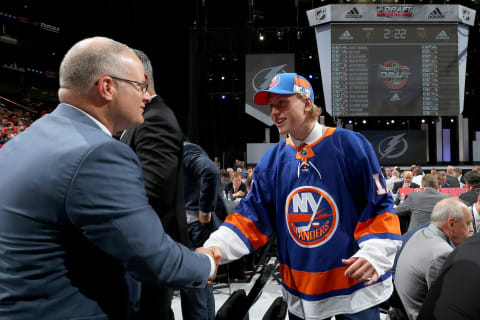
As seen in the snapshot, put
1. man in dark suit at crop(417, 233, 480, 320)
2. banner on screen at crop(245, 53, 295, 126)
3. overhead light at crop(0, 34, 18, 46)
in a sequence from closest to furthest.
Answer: man in dark suit at crop(417, 233, 480, 320)
banner on screen at crop(245, 53, 295, 126)
overhead light at crop(0, 34, 18, 46)

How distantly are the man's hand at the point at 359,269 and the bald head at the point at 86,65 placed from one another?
105cm

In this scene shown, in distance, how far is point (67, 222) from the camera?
0.97 m

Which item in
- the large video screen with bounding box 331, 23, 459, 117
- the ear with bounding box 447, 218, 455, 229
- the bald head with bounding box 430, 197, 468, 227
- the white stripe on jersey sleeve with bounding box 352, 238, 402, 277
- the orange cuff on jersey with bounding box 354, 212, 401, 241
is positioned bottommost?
the ear with bounding box 447, 218, 455, 229

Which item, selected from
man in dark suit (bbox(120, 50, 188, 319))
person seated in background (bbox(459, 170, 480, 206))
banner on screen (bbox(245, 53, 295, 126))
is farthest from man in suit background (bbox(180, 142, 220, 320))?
banner on screen (bbox(245, 53, 295, 126))

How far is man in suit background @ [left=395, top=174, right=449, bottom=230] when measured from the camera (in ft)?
14.3

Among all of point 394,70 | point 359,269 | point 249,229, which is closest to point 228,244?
point 249,229

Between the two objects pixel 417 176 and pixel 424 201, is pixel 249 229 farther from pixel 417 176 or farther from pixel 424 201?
pixel 417 176

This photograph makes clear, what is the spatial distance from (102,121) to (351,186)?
1020mm

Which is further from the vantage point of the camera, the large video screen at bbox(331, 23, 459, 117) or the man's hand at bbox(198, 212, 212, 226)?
the large video screen at bbox(331, 23, 459, 117)

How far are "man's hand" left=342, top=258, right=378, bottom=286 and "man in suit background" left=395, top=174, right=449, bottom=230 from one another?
10.7 feet

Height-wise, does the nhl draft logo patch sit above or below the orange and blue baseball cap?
below

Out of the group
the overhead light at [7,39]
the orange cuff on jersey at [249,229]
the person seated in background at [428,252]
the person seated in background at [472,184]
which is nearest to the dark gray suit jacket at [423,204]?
the person seated in background at [472,184]

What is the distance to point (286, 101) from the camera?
1748 millimetres

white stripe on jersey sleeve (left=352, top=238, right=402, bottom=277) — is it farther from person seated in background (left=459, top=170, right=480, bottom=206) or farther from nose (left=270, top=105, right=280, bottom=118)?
person seated in background (left=459, top=170, right=480, bottom=206)
